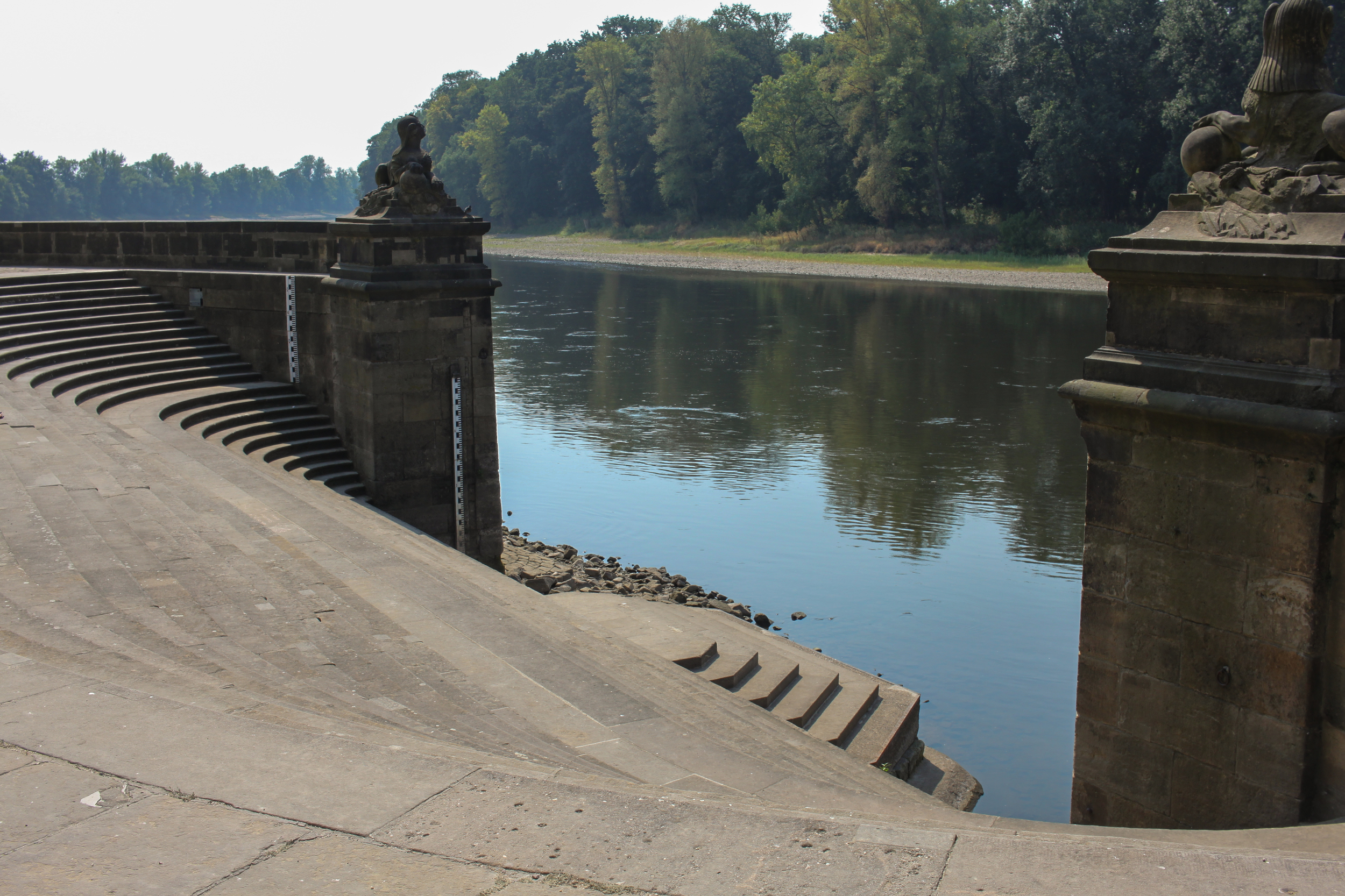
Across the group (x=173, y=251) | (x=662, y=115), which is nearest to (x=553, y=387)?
(x=173, y=251)

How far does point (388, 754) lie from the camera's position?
4.60 m

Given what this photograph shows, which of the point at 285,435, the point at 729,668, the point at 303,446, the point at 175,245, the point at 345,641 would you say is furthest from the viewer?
the point at 175,245

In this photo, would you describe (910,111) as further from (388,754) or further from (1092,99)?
(388,754)

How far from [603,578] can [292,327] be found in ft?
18.1

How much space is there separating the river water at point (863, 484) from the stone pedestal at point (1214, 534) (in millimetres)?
3681

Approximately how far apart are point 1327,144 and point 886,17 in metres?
59.5

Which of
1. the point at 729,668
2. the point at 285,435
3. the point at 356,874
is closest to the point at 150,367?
the point at 285,435

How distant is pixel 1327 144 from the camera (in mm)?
6184

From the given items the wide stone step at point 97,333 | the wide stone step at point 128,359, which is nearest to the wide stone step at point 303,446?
the wide stone step at point 128,359

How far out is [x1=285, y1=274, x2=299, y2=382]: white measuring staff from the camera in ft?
53.2

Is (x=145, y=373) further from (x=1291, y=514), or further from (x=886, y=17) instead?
(x=886, y=17)

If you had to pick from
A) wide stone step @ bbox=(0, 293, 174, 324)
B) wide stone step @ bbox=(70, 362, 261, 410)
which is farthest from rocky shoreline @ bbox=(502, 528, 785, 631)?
wide stone step @ bbox=(0, 293, 174, 324)

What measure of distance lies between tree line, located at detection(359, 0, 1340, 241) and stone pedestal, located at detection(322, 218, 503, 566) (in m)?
41.2

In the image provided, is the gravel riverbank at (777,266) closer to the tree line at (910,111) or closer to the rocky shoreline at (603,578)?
the tree line at (910,111)
